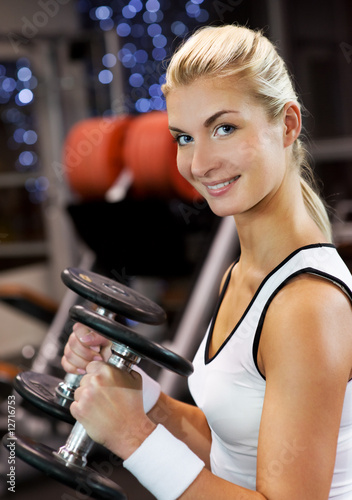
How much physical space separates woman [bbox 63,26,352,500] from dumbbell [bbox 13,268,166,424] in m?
0.07

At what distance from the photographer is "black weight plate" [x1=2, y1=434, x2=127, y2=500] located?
93 cm

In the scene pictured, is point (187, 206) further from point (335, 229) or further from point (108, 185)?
point (335, 229)

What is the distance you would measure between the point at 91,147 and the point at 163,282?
5.89ft

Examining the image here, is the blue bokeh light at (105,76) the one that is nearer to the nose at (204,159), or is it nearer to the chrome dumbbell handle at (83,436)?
the nose at (204,159)

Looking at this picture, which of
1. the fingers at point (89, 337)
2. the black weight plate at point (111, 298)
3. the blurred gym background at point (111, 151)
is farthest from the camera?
the blurred gym background at point (111, 151)

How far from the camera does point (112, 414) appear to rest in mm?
939

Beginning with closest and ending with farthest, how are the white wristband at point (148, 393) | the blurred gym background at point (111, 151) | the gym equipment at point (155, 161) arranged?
the white wristband at point (148, 393)
the gym equipment at point (155, 161)
the blurred gym background at point (111, 151)

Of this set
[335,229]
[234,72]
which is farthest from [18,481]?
[234,72]

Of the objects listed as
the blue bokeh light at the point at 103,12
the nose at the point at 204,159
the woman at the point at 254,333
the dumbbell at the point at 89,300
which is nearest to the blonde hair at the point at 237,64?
the woman at the point at 254,333

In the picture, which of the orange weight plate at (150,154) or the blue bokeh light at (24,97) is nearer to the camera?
the orange weight plate at (150,154)

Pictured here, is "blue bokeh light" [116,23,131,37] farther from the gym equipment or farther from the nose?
the nose

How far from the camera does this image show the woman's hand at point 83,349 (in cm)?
108

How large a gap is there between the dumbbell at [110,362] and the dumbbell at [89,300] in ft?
0.13

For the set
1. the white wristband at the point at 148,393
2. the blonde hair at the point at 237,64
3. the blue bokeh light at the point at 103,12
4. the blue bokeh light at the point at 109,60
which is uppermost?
the blue bokeh light at the point at 103,12
